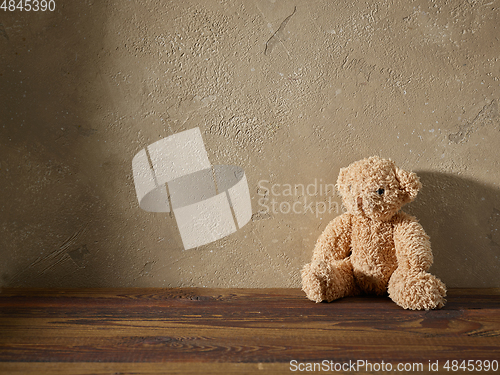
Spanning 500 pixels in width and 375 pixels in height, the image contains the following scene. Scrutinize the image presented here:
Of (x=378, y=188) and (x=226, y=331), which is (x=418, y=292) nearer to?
(x=378, y=188)

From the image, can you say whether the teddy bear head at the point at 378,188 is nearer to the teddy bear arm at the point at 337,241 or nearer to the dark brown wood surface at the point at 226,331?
the teddy bear arm at the point at 337,241

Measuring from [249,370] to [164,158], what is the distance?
0.79m

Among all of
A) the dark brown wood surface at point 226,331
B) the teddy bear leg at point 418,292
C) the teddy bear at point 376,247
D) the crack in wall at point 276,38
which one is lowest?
the dark brown wood surface at point 226,331

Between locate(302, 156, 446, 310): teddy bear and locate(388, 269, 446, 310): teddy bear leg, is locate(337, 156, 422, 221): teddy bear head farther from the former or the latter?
locate(388, 269, 446, 310): teddy bear leg

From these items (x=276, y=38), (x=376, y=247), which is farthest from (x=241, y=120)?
(x=376, y=247)

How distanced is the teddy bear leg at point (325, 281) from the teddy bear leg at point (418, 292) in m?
0.16

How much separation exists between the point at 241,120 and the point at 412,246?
28.1 inches

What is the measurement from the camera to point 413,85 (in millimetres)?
1299

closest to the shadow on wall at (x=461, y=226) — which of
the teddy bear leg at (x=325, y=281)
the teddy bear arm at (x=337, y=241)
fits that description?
the teddy bear arm at (x=337, y=241)

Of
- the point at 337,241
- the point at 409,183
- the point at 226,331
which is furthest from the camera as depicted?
the point at 337,241

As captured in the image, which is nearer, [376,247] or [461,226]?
[376,247]

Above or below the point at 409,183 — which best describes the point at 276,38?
above

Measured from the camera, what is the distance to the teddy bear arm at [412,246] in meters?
1.17

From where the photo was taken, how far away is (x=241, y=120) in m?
1.33
